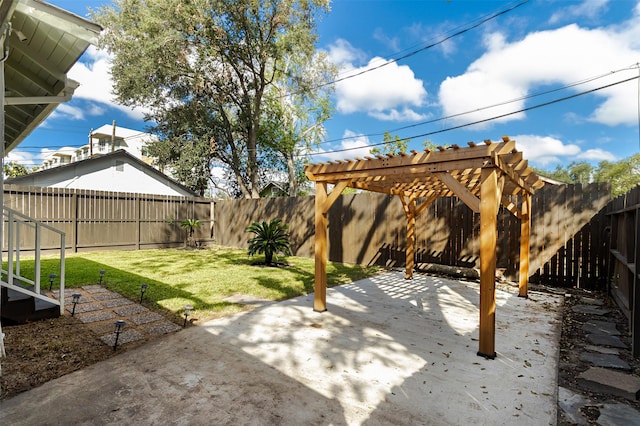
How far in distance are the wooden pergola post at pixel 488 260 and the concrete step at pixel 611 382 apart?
0.65 m

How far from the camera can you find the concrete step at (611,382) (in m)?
2.22

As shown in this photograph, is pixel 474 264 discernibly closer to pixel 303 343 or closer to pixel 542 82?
pixel 303 343

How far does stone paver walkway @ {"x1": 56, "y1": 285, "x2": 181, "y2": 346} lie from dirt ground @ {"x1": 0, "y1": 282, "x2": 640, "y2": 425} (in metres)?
0.10

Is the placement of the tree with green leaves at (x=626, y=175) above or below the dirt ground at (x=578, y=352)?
above

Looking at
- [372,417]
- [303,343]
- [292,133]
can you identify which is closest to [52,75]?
[303,343]

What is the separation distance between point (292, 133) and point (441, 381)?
1860 cm

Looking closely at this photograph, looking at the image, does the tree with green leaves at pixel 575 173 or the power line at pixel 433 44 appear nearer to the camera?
the power line at pixel 433 44

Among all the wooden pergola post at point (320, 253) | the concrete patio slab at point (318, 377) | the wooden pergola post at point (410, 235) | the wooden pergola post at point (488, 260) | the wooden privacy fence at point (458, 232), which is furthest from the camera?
the wooden pergola post at point (410, 235)

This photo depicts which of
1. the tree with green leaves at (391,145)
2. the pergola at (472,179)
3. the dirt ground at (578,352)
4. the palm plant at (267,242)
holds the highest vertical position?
the tree with green leaves at (391,145)

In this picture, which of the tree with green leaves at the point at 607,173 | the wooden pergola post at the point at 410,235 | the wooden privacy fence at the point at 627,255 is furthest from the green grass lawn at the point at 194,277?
the tree with green leaves at the point at 607,173

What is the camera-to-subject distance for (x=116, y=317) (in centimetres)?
361

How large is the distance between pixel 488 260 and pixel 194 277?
4.97 metres

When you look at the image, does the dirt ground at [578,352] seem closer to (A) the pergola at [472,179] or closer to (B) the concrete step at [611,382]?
(B) the concrete step at [611,382]

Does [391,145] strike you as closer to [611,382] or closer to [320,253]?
[320,253]
